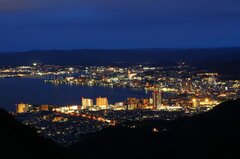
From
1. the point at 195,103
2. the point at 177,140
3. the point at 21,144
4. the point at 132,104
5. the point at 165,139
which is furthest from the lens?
the point at 132,104

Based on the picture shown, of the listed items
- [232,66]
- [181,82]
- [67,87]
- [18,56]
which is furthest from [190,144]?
[18,56]

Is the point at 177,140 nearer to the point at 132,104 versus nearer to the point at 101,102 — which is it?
the point at 132,104

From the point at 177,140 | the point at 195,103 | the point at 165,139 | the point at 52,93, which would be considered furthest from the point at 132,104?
the point at 177,140

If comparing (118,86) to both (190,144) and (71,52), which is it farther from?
(71,52)

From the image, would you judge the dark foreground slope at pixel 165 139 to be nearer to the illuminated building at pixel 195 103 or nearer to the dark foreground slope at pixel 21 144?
the dark foreground slope at pixel 21 144

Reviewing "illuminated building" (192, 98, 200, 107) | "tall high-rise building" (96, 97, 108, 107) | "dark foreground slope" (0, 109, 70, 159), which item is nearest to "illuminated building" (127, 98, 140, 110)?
"tall high-rise building" (96, 97, 108, 107)

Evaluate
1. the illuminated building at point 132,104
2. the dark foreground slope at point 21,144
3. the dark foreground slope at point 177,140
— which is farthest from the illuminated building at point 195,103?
the dark foreground slope at point 21,144
